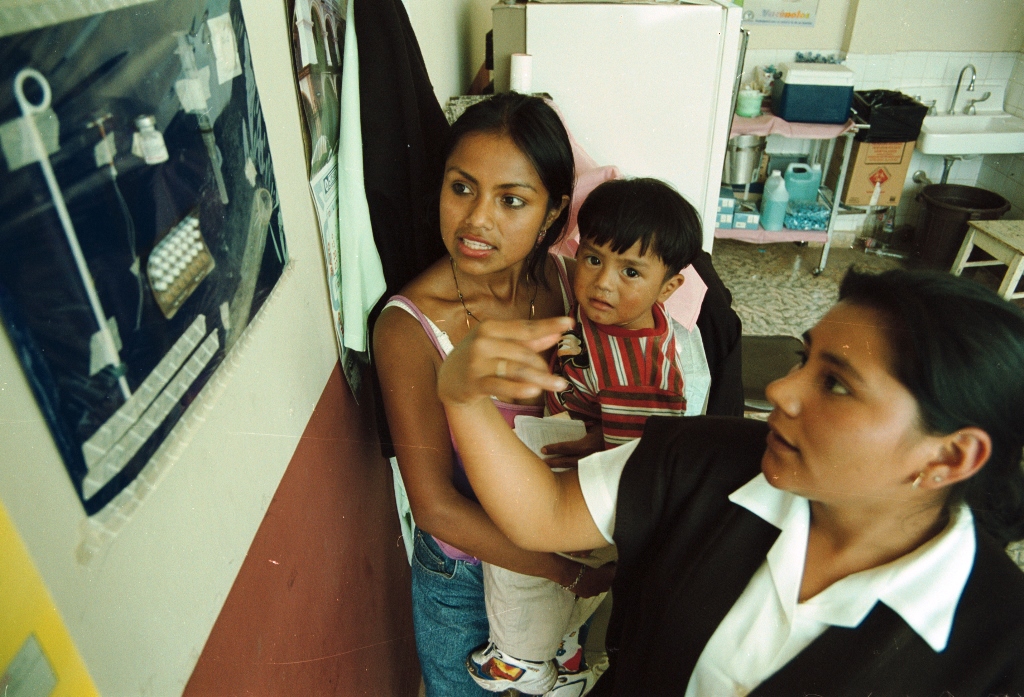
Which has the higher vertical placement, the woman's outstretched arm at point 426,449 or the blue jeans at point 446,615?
the woman's outstretched arm at point 426,449

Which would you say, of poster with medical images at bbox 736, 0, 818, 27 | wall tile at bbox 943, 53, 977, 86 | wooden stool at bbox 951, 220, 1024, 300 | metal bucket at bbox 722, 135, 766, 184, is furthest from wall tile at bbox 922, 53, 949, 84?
metal bucket at bbox 722, 135, 766, 184

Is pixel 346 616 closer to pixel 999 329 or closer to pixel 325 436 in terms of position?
pixel 325 436

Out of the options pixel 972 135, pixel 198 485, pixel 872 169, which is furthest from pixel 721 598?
pixel 872 169

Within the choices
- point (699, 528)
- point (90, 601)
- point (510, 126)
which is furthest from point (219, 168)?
point (699, 528)

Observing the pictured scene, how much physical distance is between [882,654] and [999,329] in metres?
0.42

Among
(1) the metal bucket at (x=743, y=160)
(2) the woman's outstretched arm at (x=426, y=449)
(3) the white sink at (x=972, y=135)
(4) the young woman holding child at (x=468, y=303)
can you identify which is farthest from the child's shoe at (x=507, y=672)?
(1) the metal bucket at (x=743, y=160)

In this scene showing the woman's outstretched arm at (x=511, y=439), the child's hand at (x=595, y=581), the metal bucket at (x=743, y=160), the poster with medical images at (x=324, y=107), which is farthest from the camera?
the metal bucket at (x=743, y=160)

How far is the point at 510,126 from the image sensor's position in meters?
1.21

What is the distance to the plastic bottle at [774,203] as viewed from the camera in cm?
384

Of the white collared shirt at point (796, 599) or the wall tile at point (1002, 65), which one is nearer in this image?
the white collared shirt at point (796, 599)

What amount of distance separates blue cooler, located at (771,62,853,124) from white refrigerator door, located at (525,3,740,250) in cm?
205

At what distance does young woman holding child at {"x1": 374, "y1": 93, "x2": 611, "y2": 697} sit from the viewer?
3.85 ft

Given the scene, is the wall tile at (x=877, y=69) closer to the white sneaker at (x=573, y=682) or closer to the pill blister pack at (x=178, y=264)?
the white sneaker at (x=573, y=682)

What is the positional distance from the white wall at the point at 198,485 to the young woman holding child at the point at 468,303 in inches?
6.9
